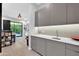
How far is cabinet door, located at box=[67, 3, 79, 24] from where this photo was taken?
109 inches

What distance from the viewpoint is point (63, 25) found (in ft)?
10.4

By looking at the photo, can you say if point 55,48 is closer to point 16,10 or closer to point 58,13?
point 58,13

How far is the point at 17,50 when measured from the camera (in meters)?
2.84

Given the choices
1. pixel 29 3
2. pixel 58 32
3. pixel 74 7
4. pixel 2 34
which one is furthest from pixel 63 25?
pixel 2 34

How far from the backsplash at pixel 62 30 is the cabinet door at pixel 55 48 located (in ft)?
1.20

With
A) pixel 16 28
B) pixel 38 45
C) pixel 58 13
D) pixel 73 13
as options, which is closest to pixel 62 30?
pixel 58 13

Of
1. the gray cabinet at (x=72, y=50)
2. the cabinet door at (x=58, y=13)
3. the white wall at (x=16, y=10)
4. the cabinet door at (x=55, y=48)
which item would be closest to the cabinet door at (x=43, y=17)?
the cabinet door at (x=58, y=13)

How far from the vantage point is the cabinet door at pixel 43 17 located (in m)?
3.16

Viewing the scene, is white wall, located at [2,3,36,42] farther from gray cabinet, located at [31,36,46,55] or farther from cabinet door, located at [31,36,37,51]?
gray cabinet, located at [31,36,46,55]

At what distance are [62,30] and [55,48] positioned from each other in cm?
57

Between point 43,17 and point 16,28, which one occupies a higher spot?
point 43,17

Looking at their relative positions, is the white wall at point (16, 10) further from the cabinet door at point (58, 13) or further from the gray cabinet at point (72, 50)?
the gray cabinet at point (72, 50)

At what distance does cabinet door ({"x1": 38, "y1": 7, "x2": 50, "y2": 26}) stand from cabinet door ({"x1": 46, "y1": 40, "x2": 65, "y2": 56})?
0.57 meters

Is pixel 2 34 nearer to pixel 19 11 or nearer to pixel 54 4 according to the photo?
pixel 19 11
